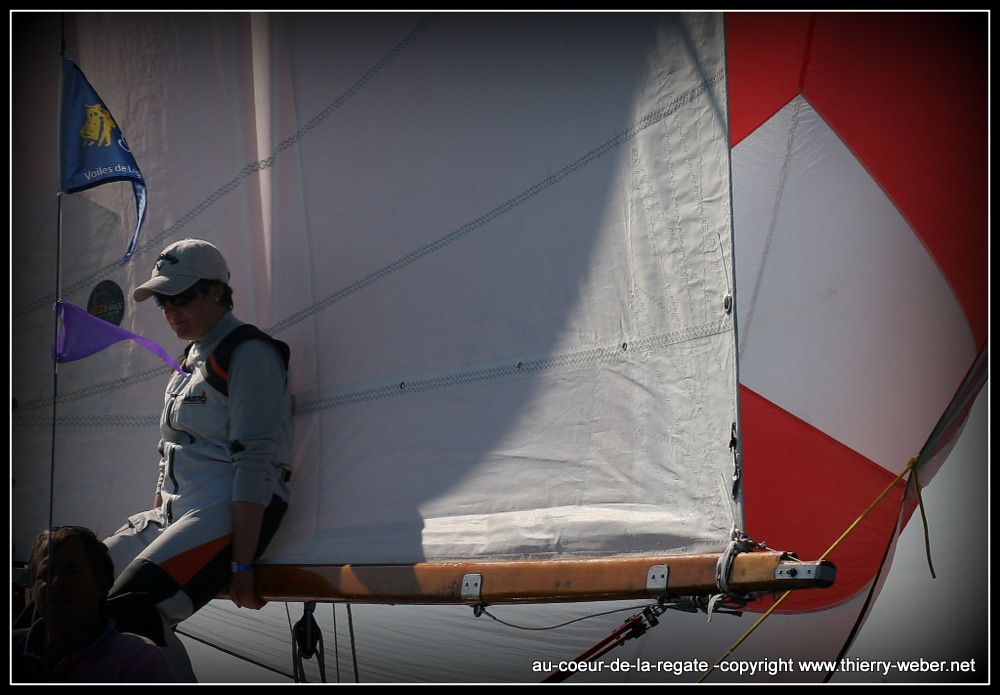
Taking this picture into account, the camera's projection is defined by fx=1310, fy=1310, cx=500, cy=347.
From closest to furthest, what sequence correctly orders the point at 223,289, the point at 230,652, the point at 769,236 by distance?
the point at 223,289 < the point at 230,652 < the point at 769,236

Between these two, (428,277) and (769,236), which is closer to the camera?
(428,277)

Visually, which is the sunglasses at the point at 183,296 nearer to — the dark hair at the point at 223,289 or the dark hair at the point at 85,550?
the dark hair at the point at 223,289

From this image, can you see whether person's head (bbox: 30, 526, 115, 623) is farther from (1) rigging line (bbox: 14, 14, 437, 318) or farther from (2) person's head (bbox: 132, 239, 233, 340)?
(1) rigging line (bbox: 14, 14, 437, 318)

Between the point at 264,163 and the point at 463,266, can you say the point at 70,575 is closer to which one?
the point at 463,266

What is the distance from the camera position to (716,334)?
2662 mm

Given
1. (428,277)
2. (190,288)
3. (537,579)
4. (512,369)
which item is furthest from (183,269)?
(537,579)

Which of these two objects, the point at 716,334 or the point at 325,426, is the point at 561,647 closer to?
the point at 325,426

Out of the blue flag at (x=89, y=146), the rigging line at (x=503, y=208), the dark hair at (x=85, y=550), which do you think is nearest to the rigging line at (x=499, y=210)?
the rigging line at (x=503, y=208)

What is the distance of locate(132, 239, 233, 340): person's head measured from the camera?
3074 mm

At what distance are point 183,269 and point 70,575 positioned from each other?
79 cm

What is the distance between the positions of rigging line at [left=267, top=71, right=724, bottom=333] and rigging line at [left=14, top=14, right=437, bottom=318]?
1.36 ft

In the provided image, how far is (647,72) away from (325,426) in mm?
1119

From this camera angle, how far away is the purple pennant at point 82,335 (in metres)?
3.09

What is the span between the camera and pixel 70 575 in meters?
2.64
